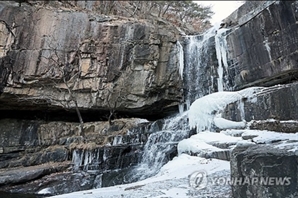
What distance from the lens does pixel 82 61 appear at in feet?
41.3

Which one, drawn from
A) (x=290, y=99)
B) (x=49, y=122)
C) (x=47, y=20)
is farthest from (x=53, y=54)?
(x=290, y=99)

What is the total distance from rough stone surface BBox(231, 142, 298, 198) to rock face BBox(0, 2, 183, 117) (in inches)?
412

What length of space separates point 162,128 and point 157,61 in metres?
3.71

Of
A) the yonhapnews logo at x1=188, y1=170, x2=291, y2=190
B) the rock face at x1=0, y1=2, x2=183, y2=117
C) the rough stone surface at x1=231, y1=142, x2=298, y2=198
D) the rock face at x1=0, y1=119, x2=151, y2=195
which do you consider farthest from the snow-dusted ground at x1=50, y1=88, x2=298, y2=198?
the rock face at x1=0, y1=2, x2=183, y2=117

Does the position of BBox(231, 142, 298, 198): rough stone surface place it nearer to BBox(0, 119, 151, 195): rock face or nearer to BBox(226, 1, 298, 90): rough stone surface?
BBox(0, 119, 151, 195): rock face

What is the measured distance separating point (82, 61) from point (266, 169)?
37.4ft

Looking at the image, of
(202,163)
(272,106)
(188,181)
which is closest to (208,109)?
(272,106)

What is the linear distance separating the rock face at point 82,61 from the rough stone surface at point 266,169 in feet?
34.3

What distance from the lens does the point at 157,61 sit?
12938 mm

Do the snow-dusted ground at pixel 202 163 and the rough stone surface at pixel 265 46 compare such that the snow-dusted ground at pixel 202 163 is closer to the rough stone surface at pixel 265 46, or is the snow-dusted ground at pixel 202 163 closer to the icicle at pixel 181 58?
the rough stone surface at pixel 265 46

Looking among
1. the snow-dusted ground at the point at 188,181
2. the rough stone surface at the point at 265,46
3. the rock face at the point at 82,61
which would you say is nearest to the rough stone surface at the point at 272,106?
the snow-dusted ground at the point at 188,181

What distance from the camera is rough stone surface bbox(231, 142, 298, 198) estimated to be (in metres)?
2.16

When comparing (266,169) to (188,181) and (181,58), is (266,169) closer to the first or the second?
(188,181)

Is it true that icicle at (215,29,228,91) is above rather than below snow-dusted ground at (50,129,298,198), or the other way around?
above
